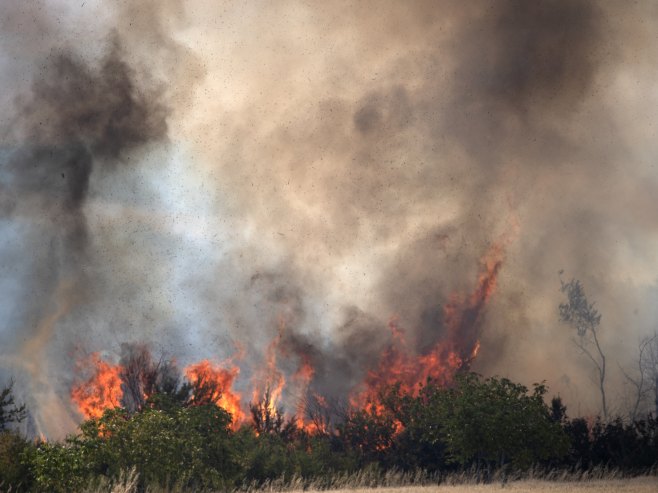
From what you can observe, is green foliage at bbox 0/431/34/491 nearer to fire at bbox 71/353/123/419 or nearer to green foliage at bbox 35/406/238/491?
green foliage at bbox 35/406/238/491

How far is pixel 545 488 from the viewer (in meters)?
24.9

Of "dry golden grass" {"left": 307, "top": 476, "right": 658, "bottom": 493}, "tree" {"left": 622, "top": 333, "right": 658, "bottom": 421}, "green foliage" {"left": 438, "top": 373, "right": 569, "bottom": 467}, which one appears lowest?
"dry golden grass" {"left": 307, "top": 476, "right": 658, "bottom": 493}

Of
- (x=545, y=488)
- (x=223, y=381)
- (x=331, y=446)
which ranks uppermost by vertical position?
(x=223, y=381)

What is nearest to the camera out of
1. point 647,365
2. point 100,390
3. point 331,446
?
point 331,446

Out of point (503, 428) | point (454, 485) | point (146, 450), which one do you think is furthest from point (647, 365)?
point (146, 450)

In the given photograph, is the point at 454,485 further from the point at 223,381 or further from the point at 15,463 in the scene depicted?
the point at 223,381

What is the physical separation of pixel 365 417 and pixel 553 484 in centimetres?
1224

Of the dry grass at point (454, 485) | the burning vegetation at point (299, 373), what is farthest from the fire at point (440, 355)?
the dry grass at point (454, 485)

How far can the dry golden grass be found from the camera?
23812mm

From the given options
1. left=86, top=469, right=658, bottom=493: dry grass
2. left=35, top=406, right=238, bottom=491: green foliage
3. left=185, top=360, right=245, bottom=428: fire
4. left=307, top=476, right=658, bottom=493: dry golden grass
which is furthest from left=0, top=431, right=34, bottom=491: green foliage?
left=185, top=360, right=245, bottom=428: fire

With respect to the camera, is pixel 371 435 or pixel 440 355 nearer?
pixel 371 435

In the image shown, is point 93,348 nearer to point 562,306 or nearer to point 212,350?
point 212,350

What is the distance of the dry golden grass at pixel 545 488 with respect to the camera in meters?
23.8

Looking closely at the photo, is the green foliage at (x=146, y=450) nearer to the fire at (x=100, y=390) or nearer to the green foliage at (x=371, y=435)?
the green foliage at (x=371, y=435)
